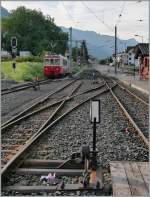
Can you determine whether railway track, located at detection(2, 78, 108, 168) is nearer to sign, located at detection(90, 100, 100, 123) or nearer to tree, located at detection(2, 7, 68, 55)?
sign, located at detection(90, 100, 100, 123)

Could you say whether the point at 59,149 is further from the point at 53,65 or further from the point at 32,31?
the point at 32,31

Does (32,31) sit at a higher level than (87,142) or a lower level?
higher

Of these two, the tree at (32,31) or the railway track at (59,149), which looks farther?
the tree at (32,31)

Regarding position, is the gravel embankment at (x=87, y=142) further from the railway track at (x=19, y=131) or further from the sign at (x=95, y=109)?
the sign at (x=95, y=109)

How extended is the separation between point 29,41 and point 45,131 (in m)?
93.2

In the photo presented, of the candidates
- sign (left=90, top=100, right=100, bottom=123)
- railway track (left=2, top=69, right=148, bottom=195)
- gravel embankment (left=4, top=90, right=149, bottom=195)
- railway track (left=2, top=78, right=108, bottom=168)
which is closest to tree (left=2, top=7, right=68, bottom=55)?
railway track (left=2, top=78, right=108, bottom=168)

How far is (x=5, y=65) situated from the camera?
4847 centimetres

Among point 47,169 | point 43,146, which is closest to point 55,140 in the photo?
point 43,146

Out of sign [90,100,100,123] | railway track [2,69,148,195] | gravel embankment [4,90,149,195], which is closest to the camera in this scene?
railway track [2,69,148,195]

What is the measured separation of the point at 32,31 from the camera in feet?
354

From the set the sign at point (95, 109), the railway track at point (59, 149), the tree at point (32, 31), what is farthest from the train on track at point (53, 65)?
the tree at point (32, 31)

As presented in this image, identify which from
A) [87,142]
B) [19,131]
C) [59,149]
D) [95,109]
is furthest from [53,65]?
[95,109]

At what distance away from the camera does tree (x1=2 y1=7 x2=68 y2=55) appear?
102 metres

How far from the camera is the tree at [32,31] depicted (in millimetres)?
102312
